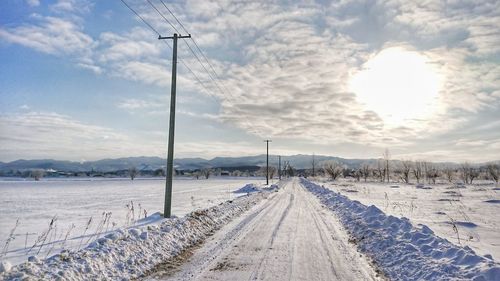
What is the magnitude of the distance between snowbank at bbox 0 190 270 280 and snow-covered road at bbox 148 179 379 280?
624mm

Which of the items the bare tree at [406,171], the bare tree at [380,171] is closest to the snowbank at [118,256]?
the bare tree at [406,171]

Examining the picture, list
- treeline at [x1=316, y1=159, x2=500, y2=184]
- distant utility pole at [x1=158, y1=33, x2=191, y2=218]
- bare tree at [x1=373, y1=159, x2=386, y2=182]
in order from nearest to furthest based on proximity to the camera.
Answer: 1. distant utility pole at [x1=158, y1=33, x2=191, y2=218]
2. treeline at [x1=316, y1=159, x2=500, y2=184]
3. bare tree at [x1=373, y1=159, x2=386, y2=182]

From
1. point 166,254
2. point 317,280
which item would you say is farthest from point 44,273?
point 317,280

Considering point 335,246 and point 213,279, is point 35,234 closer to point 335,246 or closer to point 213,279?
point 213,279

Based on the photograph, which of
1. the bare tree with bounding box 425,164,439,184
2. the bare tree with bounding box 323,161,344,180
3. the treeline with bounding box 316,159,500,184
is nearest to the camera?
the bare tree with bounding box 425,164,439,184

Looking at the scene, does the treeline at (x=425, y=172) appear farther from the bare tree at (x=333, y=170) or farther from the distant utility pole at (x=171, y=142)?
the distant utility pole at (x=171, y=142)

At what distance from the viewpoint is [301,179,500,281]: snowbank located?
22.2 feet

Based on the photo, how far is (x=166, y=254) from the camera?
923 cm

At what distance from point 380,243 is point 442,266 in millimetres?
3118

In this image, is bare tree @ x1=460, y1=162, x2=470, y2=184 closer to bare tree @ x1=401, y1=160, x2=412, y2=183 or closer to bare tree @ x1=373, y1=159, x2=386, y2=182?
bare tree @ x1=401, y1=160, x2=412, y2=183

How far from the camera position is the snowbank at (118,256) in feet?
21.6

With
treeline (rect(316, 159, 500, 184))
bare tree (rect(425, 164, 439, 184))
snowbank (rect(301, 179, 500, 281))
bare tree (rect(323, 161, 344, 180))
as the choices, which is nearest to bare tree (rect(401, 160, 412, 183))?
treeline (rect(316, 159, 500, 184))

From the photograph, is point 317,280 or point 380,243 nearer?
point 317,280

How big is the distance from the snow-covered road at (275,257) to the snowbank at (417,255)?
1.80 feet
